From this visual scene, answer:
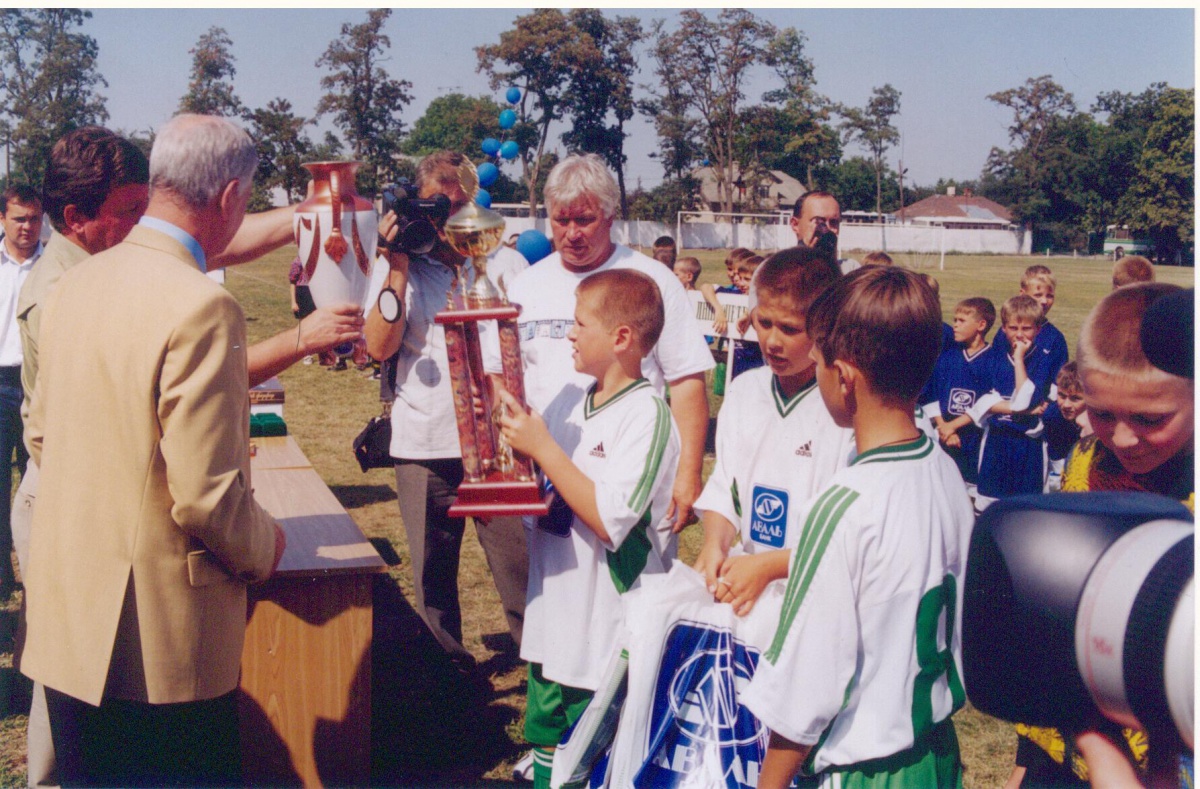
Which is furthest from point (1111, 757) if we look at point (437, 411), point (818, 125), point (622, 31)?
point (818, 125)

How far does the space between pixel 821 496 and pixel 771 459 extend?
0.78m

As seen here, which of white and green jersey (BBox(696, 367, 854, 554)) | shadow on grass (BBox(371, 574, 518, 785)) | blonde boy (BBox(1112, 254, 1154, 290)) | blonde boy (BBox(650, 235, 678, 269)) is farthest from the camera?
blonde boy (BBox(650, 235, 678, 269))

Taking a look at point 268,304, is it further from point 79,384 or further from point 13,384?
point 79,384

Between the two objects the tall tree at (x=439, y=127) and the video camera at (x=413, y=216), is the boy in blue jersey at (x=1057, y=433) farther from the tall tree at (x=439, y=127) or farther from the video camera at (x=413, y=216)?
the tall tree at (x=439, y=127)

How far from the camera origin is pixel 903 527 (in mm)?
1736

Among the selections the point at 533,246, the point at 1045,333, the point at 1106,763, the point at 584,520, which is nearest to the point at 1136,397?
the point at 1106,763

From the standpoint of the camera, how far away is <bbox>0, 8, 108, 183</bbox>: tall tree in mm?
22312

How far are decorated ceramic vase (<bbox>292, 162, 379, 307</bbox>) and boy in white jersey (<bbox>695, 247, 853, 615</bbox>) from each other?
3.59ft

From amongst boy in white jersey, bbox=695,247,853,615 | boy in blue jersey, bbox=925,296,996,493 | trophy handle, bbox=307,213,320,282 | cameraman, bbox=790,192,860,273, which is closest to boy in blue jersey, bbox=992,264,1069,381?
boy in blue jersey, bbox=925,296,996,493

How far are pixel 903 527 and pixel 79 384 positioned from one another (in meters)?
1.73

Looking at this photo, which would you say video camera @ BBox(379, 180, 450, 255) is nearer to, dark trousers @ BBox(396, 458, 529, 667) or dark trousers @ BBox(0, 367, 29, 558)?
dark trousers @ BBox(396, 458, 529, 667)

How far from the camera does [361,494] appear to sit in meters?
7.63

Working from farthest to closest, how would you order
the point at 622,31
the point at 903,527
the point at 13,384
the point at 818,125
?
the point at 818,125 < the point at 622,31 < the point at 13,384 < the point at 903,527

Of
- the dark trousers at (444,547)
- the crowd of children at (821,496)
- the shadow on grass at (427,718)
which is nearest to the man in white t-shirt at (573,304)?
the crowd of children at (821,496)
